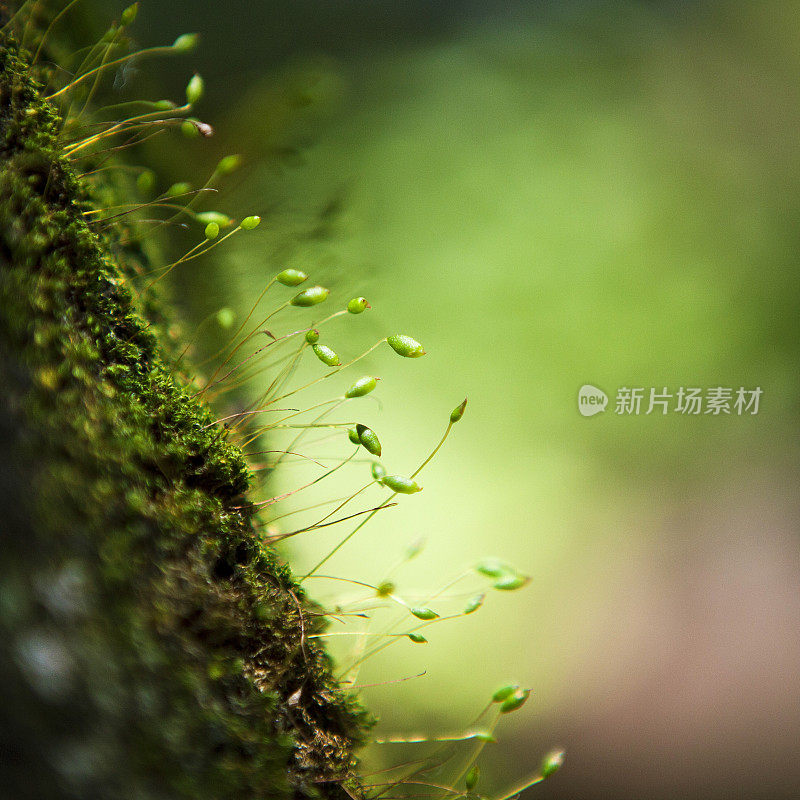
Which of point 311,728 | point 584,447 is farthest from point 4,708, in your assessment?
point 584,447

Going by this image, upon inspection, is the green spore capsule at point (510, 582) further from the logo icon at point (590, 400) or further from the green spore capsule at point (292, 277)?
the logo icon at point (590, 400)

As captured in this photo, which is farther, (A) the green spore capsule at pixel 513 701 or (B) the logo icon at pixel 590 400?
(B) the logo icon at pixel 590 400

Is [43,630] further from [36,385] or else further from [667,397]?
[667,397]

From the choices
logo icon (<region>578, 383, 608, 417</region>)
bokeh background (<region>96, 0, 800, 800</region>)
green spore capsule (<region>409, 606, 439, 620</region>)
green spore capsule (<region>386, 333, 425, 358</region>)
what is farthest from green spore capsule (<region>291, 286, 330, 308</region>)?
logo icon (<region>578, 383, 608, 417</region>)

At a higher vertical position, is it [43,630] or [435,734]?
[435,734]

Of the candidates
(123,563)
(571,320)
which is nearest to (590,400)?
(571,320)

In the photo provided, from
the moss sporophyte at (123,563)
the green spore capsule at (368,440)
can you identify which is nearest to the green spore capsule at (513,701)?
the moss sporophyte at (123,563)
